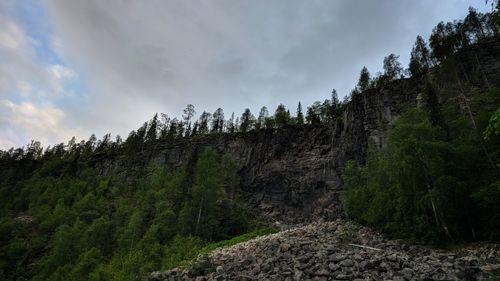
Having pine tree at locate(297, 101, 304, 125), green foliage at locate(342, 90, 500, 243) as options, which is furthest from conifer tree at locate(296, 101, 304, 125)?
green foliage at locate(342, 90, 500, 243)

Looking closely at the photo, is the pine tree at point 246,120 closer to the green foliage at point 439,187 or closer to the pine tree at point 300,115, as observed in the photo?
the pine tree at point 300,115

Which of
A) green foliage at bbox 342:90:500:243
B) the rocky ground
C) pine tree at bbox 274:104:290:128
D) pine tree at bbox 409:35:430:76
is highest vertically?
pine tree at bbox 409:35:430:76

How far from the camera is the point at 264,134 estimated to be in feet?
248

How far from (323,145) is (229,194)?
23937mm

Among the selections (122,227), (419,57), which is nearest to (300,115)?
(419,57)

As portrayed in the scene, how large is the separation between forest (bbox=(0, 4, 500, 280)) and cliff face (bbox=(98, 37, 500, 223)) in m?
3.04

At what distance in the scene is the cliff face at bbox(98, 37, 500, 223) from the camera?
50156 millimetres

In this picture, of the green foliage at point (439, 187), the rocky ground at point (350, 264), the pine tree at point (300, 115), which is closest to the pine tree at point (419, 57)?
the pine tree at point (300, 115)

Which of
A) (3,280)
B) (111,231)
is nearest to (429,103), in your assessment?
(111,231)

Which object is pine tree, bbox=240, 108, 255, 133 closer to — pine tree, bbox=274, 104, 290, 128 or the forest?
the forest

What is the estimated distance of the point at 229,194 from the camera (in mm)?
64688

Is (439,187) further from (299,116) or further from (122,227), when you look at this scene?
(299,116)

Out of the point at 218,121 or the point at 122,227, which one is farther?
the point at 218,121

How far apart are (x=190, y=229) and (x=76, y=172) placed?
61.5 meters
